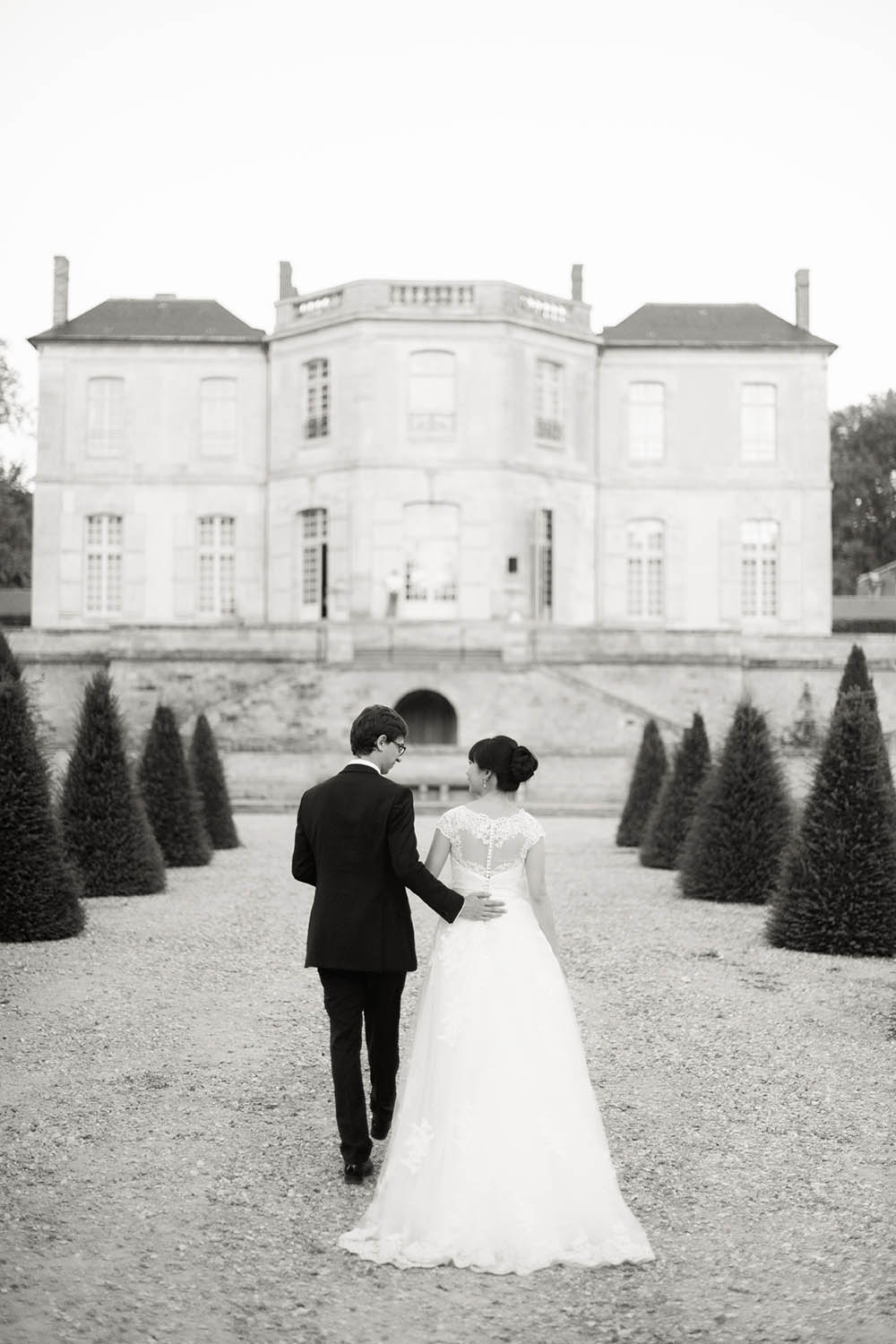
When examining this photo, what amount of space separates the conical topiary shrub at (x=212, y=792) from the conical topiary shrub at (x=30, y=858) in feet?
20.0

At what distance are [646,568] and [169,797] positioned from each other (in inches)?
803

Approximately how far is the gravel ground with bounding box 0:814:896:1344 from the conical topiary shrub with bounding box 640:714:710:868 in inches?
193

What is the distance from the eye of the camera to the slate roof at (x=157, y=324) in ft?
111

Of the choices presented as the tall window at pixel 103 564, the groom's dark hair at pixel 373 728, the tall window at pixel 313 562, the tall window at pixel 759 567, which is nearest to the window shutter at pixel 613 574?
the tall window at pixel 759 567

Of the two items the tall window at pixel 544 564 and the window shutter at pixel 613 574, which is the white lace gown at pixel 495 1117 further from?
the window shutter at pixel 613 574

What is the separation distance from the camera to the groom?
4914mm

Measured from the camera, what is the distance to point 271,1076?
6336 millimetres

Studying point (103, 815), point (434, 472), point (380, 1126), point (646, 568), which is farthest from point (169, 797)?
point (646, 568)

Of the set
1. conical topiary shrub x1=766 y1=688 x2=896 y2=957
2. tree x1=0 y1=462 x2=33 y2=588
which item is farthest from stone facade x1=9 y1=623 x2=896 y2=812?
conical topiary shrub x1=766 y1=688 x2=896 y2=957

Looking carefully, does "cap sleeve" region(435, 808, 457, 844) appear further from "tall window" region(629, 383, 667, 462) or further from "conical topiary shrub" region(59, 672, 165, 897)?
"tall window" region(629, 383, 667, 462)

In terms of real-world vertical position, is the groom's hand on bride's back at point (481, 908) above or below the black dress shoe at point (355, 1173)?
above

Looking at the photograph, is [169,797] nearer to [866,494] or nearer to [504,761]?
[504,761]

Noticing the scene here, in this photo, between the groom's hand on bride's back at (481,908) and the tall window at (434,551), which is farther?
the tall window at (434,551)

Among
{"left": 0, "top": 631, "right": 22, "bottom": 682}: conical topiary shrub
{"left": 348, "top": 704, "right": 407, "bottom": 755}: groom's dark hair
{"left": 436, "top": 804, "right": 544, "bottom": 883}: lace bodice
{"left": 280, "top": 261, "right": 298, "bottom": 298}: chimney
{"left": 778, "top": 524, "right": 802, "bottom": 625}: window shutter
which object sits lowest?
{"left": 436, "top": 804, "right": 544, "bottom": 883}: lace bodice
